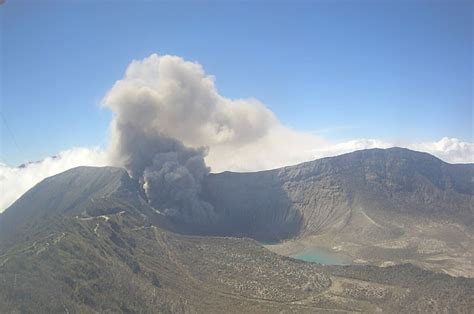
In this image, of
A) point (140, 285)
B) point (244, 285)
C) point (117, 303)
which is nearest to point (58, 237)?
point (140, 285)

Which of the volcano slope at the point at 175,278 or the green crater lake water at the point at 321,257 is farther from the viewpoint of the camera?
the green crater lake water at the point at 321,257

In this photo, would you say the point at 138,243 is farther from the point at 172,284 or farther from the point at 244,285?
the point at 244,285

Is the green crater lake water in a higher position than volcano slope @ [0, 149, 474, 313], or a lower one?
lower

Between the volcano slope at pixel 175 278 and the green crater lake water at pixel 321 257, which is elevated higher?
the volcano slope at pixel 175 278

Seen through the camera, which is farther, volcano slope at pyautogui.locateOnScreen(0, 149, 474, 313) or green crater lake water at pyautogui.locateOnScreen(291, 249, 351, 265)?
green crater lake water at pyautogui.locateOnScreen(291, 249, 351, 265)
